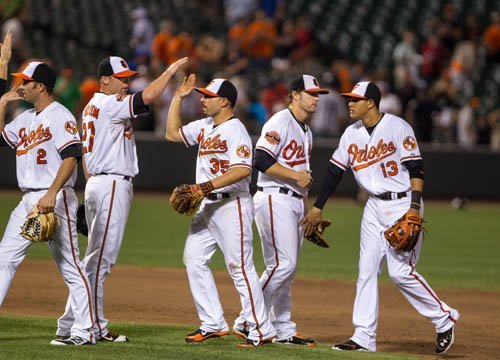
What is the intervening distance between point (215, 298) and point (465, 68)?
51.8 ft

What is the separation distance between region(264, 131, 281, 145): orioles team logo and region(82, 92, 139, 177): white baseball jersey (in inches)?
40.9

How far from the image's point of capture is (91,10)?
24047 millimetres

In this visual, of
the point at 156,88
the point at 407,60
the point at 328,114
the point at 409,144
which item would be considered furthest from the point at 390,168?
the point at 407,60

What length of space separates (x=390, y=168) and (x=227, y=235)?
137 centimetres

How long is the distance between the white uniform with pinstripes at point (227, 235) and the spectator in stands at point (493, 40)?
16.3 m

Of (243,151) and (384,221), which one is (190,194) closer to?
(243,151)

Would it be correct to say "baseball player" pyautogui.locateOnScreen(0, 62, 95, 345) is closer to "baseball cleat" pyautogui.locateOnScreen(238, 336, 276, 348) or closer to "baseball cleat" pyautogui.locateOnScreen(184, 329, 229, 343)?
"baseball cleat" pyautogui.locateOnScreen(184, 329, 229, 343)

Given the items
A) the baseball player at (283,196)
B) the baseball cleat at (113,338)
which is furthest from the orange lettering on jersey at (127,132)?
the baseball cleat at (113,338)

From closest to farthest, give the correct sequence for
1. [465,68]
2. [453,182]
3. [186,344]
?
[186,344]
[453,182]
[465,68]

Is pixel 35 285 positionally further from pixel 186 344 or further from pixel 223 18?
pixel 223 18

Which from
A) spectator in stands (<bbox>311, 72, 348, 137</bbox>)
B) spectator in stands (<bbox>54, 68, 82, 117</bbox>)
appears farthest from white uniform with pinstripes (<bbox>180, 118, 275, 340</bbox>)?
spectator in stands (<bbox>311, 72, 348, 137</bbox>)

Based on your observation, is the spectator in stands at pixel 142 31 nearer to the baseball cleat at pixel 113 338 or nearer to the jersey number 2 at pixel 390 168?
the jersey number 2 at pixel 390 168

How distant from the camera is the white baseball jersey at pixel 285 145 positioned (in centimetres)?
766

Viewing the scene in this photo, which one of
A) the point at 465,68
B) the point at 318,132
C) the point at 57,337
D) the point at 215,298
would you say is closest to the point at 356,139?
the point at 215,298
